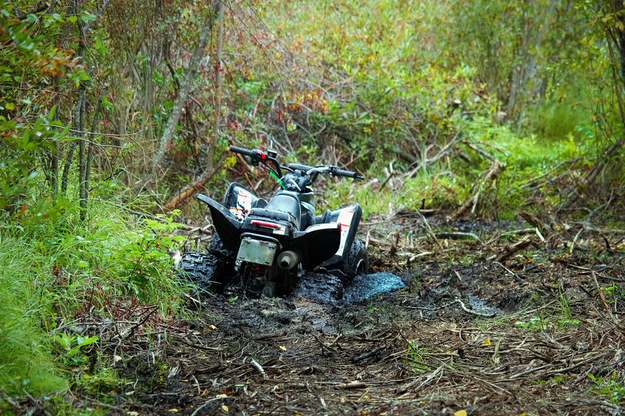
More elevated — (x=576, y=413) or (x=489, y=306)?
(x=576, y=413)

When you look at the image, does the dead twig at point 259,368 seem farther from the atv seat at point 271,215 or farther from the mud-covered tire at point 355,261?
the mud-covered tire at point 355,261

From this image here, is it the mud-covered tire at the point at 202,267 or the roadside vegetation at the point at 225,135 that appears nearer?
the roadside vegetation at the point at 225,135

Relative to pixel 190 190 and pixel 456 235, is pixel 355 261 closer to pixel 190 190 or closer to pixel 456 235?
pixel 456 235

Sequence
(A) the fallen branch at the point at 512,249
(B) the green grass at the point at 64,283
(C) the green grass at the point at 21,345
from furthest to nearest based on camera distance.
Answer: (A) the fallen branch at the point at 512,249 < (B) the green grass at the point at 64,283 < (C) the green grass at the point at 21,345

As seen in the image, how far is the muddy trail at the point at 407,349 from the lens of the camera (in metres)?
2.81

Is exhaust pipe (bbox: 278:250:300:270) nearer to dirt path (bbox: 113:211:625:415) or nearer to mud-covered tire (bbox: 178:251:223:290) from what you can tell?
dirt path (bbox: 113:211:625:415)

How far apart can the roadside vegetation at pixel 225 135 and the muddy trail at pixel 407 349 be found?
97 millimetres

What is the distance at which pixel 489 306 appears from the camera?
4668mm

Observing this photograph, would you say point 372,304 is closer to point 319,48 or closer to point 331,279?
point 331,279

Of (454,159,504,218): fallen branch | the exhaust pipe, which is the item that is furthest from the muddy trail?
(454,159,504,218): fallen branch

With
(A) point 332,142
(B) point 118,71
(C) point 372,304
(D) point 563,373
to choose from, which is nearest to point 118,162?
(B) point 118,71

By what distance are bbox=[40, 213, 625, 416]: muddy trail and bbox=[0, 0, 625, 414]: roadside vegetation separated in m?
0.10

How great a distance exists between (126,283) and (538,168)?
813 centimetres

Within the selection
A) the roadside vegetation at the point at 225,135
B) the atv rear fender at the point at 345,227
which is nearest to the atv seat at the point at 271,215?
the roadside vegetation at the point at 225,135
